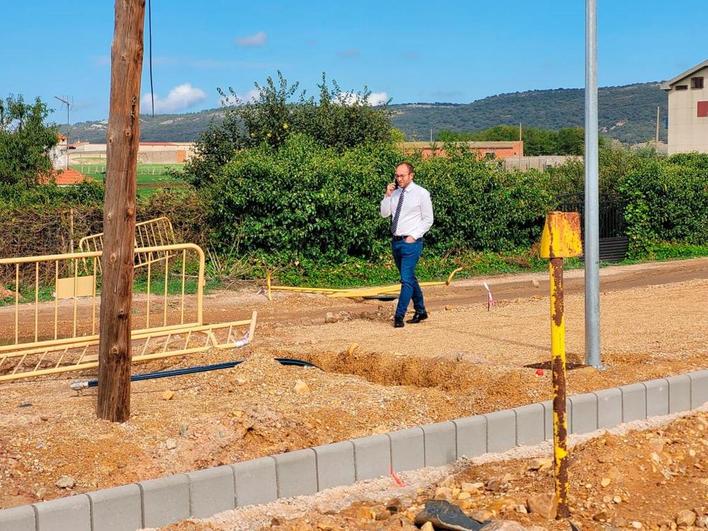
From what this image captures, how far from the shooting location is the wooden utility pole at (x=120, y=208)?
23.5 ft

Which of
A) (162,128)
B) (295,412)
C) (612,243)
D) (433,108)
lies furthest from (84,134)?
(295,412)

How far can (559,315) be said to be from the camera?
19.5ft

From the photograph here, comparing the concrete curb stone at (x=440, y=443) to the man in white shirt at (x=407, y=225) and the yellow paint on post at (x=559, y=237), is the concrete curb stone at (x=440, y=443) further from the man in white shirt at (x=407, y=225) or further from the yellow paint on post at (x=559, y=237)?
the man in white shirt at (x=407, y=225)

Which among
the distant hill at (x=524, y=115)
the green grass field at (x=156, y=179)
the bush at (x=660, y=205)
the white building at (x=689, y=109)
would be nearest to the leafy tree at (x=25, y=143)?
the green grass field at (x=156, y=179)

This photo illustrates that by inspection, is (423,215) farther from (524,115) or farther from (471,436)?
(524,115)

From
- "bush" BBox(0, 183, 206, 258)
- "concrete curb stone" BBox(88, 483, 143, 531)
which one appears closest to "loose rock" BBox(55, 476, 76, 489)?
"concrete curb stone" BBox(88, 483, 143, 531)

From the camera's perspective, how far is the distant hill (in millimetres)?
163875

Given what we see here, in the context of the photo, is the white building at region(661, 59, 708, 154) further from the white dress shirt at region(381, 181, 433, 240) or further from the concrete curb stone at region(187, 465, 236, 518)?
the concrete curb stone at region(187, 465, 236, 518)

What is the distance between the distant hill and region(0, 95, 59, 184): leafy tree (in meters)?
125

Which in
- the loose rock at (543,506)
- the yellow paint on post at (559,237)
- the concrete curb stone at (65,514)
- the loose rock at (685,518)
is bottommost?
the loose rock at (685,518)

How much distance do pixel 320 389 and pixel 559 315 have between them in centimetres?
298

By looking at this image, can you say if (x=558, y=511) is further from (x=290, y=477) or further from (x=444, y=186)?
(x=444, y=186)

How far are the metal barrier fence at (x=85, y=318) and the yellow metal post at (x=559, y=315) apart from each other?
184 inches

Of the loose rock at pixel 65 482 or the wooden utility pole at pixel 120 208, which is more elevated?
the wooden utility pole at pixel 120 208
